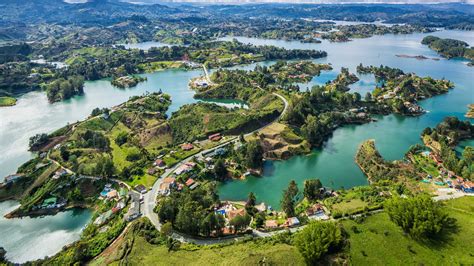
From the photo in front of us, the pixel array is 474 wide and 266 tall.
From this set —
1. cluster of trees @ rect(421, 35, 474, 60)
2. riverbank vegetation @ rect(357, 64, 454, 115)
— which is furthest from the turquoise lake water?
cluster of trees @ rect(421, 35, 474, 60)

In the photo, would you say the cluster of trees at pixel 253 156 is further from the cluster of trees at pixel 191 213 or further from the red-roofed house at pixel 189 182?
the cluster of trees at pixel 191 213

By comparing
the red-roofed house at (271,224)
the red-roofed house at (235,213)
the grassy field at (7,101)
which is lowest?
the grassy field at (7,101)

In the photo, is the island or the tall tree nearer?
the tall tree

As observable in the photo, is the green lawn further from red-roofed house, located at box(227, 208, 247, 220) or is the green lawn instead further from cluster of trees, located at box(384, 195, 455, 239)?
cluster of trees, located at box(384, 195, 455, 239)

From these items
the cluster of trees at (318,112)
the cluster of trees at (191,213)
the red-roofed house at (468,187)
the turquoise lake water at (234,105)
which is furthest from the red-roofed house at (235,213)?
the red-roofed house at (468,187)

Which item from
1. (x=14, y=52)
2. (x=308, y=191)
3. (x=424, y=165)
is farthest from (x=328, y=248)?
(x=14, y=52)

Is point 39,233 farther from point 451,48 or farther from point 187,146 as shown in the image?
point 451,48

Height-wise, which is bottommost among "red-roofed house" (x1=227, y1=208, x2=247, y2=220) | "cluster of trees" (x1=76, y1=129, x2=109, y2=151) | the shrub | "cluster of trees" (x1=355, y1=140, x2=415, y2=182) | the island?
the island
